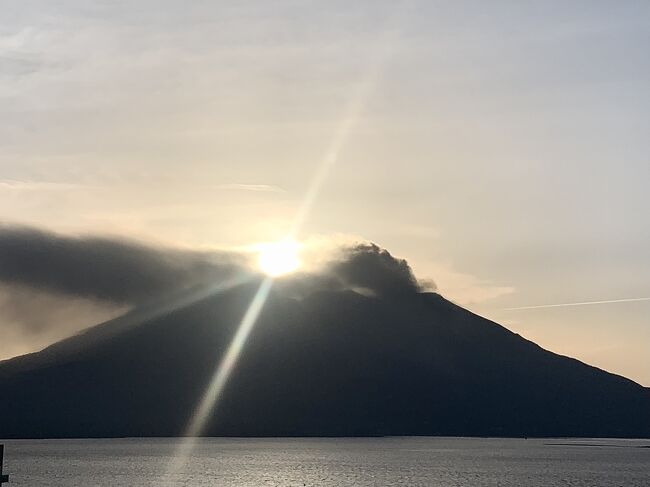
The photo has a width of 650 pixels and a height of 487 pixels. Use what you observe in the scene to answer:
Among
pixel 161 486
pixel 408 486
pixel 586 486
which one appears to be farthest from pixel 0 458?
pixel 586 486

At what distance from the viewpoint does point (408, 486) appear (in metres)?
196

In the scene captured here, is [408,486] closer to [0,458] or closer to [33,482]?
[33,482]

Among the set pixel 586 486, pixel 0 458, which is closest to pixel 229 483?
pixel 586 486

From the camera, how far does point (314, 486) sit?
640 feet

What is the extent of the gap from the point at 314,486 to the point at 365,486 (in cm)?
919

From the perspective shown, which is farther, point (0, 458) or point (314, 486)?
point (314, 486)

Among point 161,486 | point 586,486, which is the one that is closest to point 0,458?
point 161,486

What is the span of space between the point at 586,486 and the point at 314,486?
5018cm

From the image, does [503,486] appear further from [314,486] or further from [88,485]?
[88,485]

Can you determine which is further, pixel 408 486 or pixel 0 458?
pixel 408 486

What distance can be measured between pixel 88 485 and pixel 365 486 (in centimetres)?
4957

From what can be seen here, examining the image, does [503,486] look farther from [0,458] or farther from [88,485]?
[0,458]

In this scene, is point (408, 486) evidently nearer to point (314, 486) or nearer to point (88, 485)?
point (314, 486)

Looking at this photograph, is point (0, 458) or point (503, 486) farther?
point (503, 486)
